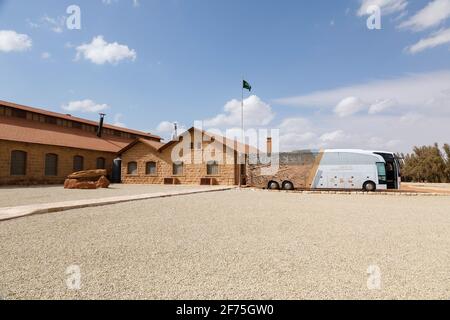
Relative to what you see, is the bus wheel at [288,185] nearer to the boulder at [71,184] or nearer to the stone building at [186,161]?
the stone building at [186,161]

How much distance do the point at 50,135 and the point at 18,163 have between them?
4.78 metres

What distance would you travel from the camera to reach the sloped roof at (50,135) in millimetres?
23172

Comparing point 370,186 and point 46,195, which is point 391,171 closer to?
point 370,186

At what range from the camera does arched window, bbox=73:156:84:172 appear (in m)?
26.8

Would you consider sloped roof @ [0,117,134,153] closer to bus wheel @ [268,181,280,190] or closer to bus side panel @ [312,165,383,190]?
bus wheel @ [268,181,280,190]

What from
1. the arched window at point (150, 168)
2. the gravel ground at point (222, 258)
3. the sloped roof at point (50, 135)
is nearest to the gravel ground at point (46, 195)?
the gravel ground at point (222, 258)

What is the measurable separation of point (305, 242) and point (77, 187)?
17.8 metres

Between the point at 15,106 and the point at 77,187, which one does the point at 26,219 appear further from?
the point at 15,106

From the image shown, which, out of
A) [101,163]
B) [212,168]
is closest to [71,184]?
[101,163]

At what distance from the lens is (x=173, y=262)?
163 inches

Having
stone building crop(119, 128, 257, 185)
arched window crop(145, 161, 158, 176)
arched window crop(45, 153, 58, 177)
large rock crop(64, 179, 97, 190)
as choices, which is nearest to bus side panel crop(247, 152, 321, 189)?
stone building crop(119, 128, 257, 185)

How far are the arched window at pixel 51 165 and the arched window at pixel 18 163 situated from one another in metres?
1.72

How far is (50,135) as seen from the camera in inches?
1043
